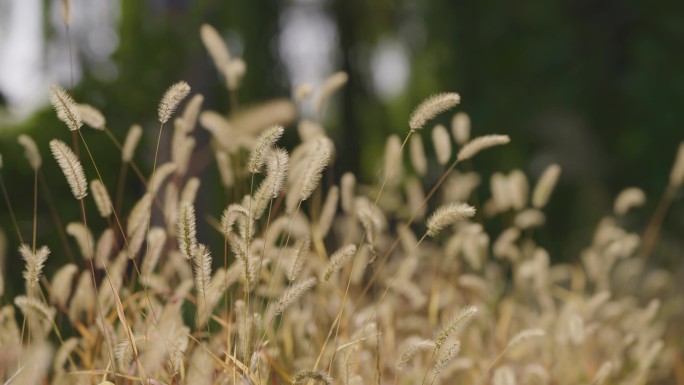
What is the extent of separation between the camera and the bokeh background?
4238 millimetres

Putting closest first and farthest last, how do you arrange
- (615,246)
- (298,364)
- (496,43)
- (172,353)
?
(172,353), (298,364), (615,246), (496,43)

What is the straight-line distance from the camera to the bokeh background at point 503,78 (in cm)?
424

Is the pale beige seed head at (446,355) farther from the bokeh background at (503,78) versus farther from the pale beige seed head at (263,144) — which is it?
the bokeh background at (503,78)

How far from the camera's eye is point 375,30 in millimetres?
7949

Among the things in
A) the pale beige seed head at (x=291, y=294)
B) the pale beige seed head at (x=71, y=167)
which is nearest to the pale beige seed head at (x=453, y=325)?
the pale beige seed head at (x=291, y=294)

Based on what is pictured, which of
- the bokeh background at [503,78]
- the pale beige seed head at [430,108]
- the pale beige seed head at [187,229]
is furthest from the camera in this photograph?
the bokeh background at [503,78]

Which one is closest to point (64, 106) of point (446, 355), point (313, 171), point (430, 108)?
point (313, 171)

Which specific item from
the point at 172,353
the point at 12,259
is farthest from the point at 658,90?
the point at 172,353

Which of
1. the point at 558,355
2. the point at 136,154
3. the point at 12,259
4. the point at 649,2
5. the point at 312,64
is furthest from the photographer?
the point at 312,64

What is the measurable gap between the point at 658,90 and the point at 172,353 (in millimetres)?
4206

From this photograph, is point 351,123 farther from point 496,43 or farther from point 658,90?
point 658,90

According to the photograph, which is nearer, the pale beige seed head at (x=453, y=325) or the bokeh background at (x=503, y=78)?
the pale beige seed head at (x=453, y=325)

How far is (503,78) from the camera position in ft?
17.0

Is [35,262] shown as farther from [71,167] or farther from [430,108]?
[430,108]
